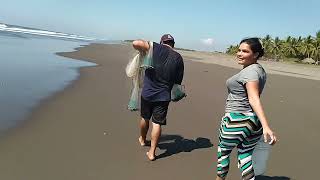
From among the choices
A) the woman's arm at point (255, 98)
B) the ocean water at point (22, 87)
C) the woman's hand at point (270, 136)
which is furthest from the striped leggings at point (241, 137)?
the ocean water at point (22, 87)

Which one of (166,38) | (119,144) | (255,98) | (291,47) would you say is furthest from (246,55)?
(291,47)

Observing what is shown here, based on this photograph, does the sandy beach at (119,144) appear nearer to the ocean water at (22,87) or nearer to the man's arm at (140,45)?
the ocean water at (22,87)

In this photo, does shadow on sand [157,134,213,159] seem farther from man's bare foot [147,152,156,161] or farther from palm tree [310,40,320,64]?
palm tree [310,40,320,64]

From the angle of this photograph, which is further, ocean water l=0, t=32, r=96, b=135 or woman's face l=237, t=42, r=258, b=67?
ocean water l=0, t=32, r=96, b=135

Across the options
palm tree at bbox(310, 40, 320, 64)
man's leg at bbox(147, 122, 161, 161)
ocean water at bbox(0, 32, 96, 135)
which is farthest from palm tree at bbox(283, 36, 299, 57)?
man's leg at bbox(147, 122, 161, 161)

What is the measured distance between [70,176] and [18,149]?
3.60ft

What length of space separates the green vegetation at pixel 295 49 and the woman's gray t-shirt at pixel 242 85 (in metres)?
66.9

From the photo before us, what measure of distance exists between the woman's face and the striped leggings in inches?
19.8

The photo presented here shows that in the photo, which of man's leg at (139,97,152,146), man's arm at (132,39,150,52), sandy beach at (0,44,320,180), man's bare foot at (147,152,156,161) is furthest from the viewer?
man's leg at (139,97,152,146)

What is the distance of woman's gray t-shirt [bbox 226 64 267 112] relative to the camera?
3580mm

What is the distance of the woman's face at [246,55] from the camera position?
3.69m

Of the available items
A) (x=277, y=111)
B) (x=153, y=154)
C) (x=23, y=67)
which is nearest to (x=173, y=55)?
(x=153, y=154)

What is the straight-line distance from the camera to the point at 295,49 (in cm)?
7888

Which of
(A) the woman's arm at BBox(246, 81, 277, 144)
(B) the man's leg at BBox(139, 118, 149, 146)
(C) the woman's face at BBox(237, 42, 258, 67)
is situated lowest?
(B) the man's leg at BBox(139, 118, 149, 146)
